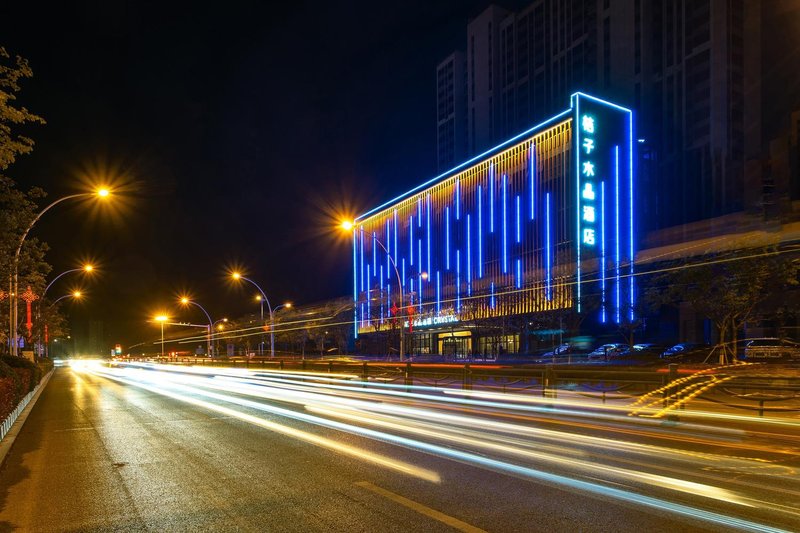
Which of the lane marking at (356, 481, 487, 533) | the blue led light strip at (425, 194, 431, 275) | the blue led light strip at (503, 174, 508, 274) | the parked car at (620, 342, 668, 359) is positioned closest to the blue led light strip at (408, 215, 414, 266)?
the blue led light strip at (425, 194, 431, 275)

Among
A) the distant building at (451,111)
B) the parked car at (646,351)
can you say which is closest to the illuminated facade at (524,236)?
the parked car at (646,351)

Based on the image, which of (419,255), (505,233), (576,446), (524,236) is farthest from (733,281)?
(419,255)

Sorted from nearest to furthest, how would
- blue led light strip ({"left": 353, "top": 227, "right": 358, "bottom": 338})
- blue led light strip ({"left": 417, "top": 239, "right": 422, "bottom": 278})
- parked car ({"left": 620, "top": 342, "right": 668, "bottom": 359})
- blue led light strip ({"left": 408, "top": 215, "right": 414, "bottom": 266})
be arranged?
1. parked car ({"left": 620, "top": 342, "right": 668, "bottom": 359})
2. blue led light strip ({"left": 417, "top": 239, "right": 422, "bottom": 278})
3. blue led light strip ({"left": 408, "top": 215, "right": 414, "bottom": 266})
4. blue led light strip ({"left": 353, "top": 227, "right": 358, "bottom": 338})

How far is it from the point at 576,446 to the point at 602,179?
153ft

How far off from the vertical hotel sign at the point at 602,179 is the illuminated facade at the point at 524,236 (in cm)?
10

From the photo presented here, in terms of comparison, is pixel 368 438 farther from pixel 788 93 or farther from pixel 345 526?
pixel 788 93

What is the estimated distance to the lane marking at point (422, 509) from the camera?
A: 586cm

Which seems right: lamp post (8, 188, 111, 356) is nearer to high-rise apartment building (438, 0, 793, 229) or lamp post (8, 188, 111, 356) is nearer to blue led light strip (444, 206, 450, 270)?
blue led light strip (444, 206, 450, 270)

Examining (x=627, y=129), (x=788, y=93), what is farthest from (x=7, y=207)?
(x=788, y=93)

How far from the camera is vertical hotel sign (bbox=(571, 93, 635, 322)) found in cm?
5075

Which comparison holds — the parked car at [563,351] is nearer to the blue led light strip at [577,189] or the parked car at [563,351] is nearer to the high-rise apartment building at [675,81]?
the blue led light strip at [577,189]

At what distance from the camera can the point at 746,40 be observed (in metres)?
72.9

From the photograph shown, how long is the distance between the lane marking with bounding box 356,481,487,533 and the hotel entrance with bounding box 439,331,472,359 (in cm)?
5627

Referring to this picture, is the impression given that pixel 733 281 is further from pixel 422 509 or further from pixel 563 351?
pixel 422 509
